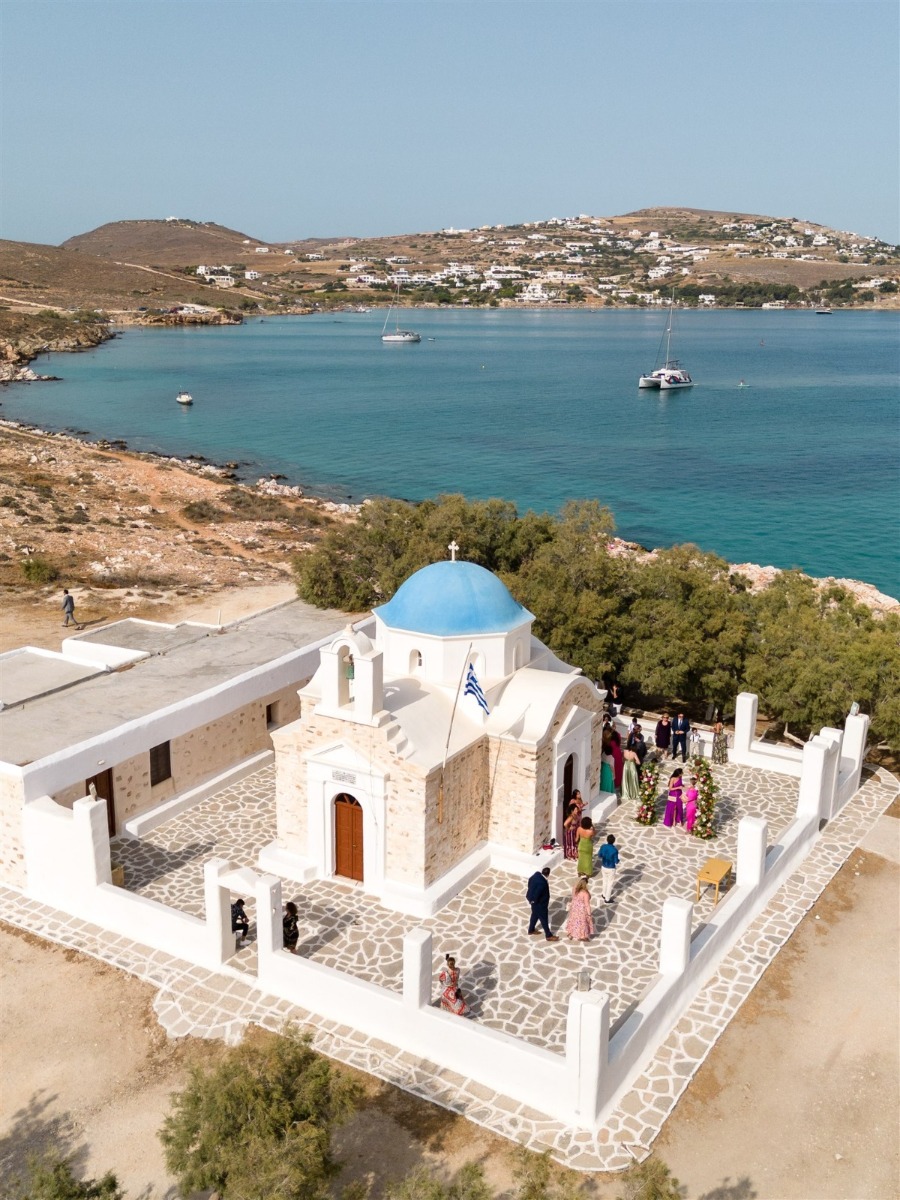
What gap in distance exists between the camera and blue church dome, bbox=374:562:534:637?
51.4ft

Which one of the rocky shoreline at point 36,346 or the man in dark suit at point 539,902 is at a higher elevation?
the rocky shoreline at point 36,346

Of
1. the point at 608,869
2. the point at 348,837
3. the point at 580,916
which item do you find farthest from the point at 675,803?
the point at 348,837

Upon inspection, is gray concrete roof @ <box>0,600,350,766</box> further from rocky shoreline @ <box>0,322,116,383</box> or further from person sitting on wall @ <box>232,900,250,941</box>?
rocky shoreline @ <box>0,322,116,383</box>

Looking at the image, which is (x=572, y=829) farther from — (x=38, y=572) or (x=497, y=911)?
(x=38, y=572)

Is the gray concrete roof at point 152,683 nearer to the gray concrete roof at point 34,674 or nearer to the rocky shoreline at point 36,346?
the gray concrete roof at point 34,674

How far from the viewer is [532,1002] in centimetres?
1267

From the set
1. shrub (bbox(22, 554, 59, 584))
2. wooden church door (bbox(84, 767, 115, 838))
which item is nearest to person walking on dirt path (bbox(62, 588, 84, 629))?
shrub (bbox(22, 554, 59, 584))

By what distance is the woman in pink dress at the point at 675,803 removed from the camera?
16844mm

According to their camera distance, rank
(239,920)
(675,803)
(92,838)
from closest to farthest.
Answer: (239,920) → (92,838) → (675,803)

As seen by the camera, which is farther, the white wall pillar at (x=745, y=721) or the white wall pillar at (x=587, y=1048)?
the white wall pillar at (x=745, y=721)

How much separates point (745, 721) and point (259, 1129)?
42.9 feet

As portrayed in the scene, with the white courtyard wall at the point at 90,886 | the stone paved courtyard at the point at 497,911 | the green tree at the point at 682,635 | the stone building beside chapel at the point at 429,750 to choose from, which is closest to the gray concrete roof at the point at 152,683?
the white courtyard wall at the point at 90,886

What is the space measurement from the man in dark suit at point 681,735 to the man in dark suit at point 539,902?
21.1 ft

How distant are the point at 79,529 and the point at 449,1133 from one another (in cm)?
3152
